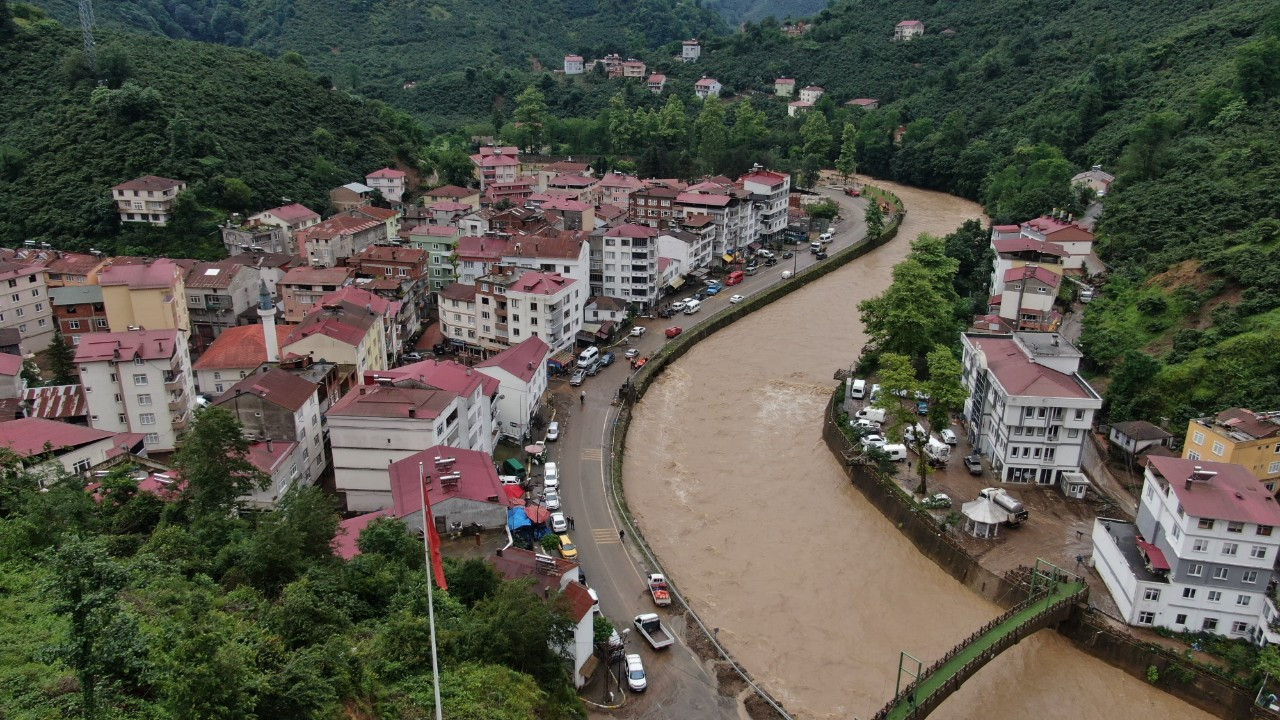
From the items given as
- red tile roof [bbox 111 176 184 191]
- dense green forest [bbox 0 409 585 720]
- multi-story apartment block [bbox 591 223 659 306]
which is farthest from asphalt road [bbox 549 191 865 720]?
red tile roof [bbox 111 176 184 191]

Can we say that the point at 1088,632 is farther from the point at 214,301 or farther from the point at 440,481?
the point at 214,301

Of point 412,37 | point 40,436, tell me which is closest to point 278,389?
point 40,436

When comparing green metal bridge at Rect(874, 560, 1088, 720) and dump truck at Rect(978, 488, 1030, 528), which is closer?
green metal bridge at Rect(874, 560, 1088, 720)

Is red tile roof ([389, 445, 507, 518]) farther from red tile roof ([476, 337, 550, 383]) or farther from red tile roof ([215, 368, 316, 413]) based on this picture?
red tile roof ([476, 337, 550, 383])

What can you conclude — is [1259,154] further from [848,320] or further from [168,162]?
[168,162]

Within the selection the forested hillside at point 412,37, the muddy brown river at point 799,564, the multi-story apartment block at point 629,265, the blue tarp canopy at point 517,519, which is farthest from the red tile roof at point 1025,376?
the forested hillside at point 412,37

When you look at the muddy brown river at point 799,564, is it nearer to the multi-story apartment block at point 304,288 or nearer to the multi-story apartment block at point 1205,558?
the multi-story apartment block at point 1205,558
